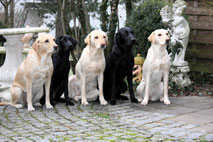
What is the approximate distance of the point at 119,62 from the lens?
6.45 meters

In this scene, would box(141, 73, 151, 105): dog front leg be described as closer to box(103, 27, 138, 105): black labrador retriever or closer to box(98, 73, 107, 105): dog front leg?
box(103, 27, 138, 105): black labrador retriever

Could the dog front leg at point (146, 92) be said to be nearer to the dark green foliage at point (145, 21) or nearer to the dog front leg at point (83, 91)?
the dog front leg at point (83, 91)

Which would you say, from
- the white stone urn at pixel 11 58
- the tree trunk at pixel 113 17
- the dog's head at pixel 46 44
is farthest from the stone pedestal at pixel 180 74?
the white stone urn at pixel 11 58

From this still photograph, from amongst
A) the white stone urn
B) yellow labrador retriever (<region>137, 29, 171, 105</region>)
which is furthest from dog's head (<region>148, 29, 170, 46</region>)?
the white stone urn

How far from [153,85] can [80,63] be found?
140 centimetres

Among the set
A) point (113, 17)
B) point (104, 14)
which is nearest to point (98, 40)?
point (113, 17)

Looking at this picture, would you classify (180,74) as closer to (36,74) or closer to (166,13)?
(166,13)

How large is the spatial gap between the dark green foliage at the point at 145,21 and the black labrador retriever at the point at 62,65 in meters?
2.72

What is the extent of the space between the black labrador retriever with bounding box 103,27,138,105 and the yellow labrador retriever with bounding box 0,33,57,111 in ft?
3.75

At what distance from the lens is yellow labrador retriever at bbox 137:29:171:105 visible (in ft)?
20.7

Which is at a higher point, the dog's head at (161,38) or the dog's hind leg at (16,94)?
the dog's head at (161,38)

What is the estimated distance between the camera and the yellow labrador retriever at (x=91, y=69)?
6270mm

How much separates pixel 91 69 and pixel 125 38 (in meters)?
0.81

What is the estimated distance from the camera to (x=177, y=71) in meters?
8.22
